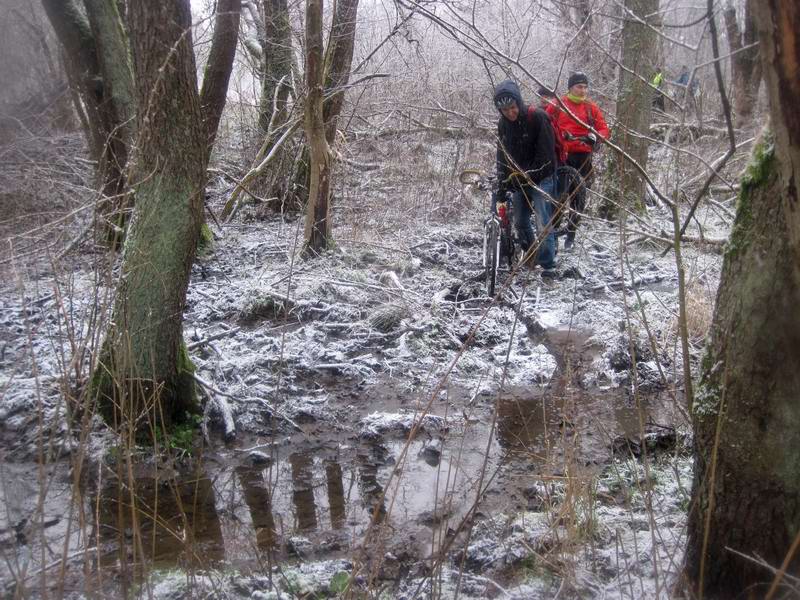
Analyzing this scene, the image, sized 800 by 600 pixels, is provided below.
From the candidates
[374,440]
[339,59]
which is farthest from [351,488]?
[339,59]

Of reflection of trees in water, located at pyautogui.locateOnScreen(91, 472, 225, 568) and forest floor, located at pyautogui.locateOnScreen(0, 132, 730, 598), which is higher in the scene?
forest floor, located at pyautogui.locateOnScreen(0, 132, 730, 598)

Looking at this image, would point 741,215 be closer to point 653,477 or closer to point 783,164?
point 783,164

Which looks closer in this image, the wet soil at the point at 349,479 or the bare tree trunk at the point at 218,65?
the wet soil at the point at 349,479

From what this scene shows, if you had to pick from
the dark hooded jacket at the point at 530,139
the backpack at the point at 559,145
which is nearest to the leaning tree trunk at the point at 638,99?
the backpack at the point at 559,145

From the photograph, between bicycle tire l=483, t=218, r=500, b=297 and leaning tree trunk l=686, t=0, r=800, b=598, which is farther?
bicycle tire l=483, t=218, r=500, b=297

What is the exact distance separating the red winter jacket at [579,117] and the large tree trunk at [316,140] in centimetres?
221

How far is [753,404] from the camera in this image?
2.21m

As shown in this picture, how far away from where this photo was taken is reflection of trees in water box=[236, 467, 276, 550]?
3.49 meters

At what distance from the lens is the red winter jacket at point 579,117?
6867 mm

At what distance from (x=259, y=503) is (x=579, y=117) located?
5.06 meters

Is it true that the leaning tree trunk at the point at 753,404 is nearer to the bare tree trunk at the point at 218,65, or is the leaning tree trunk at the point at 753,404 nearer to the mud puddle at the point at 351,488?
the mud puddle at the point at 351,488

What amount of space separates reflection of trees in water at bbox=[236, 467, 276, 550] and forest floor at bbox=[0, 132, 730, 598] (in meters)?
0.01

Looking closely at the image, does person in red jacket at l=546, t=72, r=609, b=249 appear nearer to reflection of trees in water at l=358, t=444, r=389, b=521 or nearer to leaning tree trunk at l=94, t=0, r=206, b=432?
reflection of trees in water at l=358, t=444, r=389, b=521

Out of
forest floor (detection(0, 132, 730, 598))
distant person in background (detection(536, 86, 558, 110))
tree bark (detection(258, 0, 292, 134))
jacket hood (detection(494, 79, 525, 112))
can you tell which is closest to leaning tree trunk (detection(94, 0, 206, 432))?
forest floor (detection(0, 132, 730, 598))
